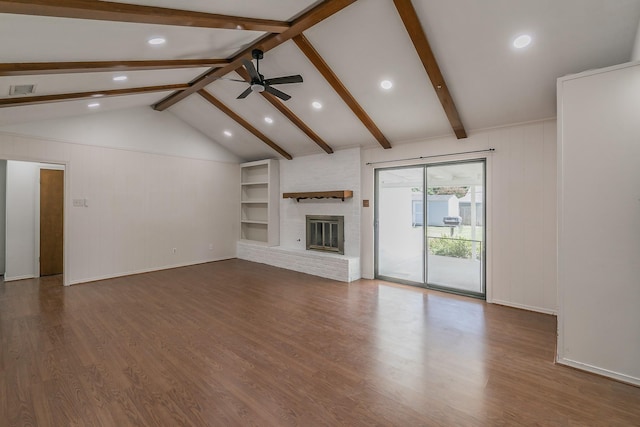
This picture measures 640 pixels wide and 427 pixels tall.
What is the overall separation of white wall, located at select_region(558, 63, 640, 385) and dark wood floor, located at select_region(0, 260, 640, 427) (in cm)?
30

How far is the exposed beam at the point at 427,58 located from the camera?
2852 millimetres

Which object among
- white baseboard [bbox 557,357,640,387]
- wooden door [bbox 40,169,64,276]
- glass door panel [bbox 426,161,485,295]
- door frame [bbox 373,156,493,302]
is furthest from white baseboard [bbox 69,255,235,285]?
white baseboard [bbox 557,357,640,387]

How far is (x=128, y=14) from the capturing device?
7.15ft

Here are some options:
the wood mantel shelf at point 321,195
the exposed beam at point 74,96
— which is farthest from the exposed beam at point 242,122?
the wood mantel shelf at point 321,195

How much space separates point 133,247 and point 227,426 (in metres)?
5.36

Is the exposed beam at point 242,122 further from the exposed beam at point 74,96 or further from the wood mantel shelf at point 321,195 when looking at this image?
the wood mantel shelf at point 321,195

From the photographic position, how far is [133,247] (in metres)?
5.99

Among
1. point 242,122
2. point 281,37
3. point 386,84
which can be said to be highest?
point 281,37

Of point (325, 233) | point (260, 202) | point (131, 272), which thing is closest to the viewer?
point (131, 272)

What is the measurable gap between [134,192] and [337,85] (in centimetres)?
487

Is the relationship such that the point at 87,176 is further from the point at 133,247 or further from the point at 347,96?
the point at 347,96

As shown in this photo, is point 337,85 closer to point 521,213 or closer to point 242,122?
point 242,122

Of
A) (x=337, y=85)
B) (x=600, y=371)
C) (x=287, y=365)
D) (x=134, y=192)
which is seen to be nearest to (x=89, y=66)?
(x=337, y=85)

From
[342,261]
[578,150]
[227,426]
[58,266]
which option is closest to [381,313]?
[342,261]
